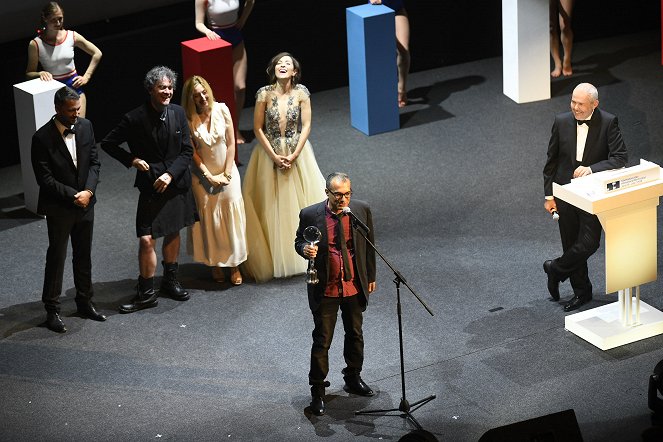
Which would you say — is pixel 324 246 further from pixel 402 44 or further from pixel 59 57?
pixel 402 44

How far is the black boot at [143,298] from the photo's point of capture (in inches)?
355

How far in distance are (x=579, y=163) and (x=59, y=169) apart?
3372mm

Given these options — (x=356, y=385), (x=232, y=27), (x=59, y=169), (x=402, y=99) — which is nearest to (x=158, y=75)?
(x=59, y=169)

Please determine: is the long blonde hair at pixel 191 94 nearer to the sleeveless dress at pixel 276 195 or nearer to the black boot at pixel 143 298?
the sleeveless dress at pixel 276 195

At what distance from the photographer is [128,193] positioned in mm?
11125

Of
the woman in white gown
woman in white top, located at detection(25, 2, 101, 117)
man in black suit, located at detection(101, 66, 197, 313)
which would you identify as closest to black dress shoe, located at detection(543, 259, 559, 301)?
the woman in white gown

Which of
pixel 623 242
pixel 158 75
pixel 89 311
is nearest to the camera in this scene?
pixel 623 242

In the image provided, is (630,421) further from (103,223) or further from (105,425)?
(103,223)

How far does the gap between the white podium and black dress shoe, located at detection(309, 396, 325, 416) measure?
13.2 feet

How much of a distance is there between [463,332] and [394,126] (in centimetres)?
395

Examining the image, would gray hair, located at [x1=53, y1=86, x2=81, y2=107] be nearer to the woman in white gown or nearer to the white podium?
the woman in white gown

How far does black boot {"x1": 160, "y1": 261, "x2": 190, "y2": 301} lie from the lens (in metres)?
9.16

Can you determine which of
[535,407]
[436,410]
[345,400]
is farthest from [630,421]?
[345,400]

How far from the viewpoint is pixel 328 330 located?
7570 millimetres
